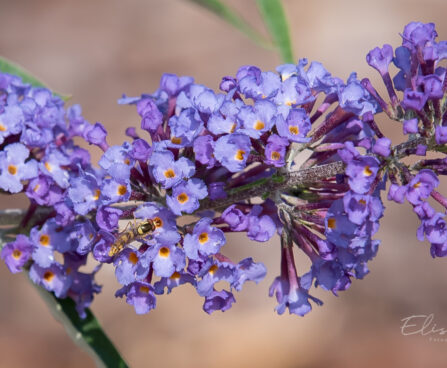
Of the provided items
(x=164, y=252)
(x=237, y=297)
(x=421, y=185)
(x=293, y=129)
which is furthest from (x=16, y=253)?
(x=237, y=297)

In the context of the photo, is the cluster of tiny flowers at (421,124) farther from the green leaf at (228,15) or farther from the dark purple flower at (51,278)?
the dark purple flower at (51,278)

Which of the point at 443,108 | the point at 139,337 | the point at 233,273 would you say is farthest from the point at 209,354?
the point at 443,108

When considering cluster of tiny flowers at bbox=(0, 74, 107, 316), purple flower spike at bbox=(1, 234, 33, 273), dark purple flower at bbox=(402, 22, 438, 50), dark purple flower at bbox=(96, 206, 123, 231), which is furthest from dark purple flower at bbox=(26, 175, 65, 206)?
dark purple flower at bbox=(402, 22, 438, 50)

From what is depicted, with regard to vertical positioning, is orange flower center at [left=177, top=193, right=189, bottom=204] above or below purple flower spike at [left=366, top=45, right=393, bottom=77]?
below

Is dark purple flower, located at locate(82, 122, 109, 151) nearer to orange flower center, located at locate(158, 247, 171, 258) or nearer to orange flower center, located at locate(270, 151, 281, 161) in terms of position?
orange flower center, located at locate(158, 247, 171, 258)

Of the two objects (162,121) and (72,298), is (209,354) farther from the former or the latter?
(162,121)

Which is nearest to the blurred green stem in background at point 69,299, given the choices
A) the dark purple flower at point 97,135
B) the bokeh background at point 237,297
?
the dark purple flower at point 97,135
